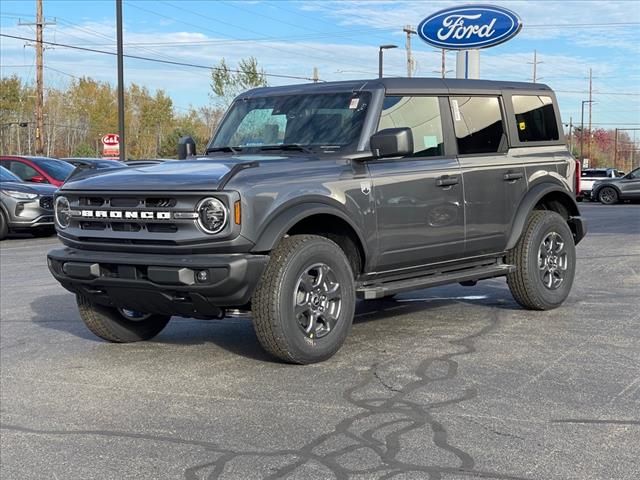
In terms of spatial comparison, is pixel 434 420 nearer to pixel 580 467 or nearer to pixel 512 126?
pixel 580 467

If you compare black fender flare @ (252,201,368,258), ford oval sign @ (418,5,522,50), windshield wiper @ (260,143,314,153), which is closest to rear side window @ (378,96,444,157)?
windshield wiper @ (260,143,314,153)

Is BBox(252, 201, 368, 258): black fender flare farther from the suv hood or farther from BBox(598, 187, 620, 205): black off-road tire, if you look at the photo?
BBox(598, 187, 620, 205): black off-road tire

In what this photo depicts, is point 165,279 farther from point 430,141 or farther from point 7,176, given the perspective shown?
point 7,176

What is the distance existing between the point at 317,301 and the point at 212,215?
0.97 m

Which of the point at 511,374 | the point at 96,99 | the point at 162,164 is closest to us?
the point at 511,374

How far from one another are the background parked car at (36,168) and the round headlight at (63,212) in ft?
41.3

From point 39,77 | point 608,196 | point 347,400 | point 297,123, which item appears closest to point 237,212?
point 347,400

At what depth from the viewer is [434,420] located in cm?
446

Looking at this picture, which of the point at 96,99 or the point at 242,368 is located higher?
the point at 96,99

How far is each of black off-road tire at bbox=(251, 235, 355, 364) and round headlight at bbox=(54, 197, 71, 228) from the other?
1520mm

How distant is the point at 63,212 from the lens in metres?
5.95

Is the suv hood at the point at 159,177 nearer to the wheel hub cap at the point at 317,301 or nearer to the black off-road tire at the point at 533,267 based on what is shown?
the wheel hub cap at the point at 317,301

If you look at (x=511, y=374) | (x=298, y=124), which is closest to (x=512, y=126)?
(x=298, y=124)

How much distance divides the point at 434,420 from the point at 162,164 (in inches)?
110
